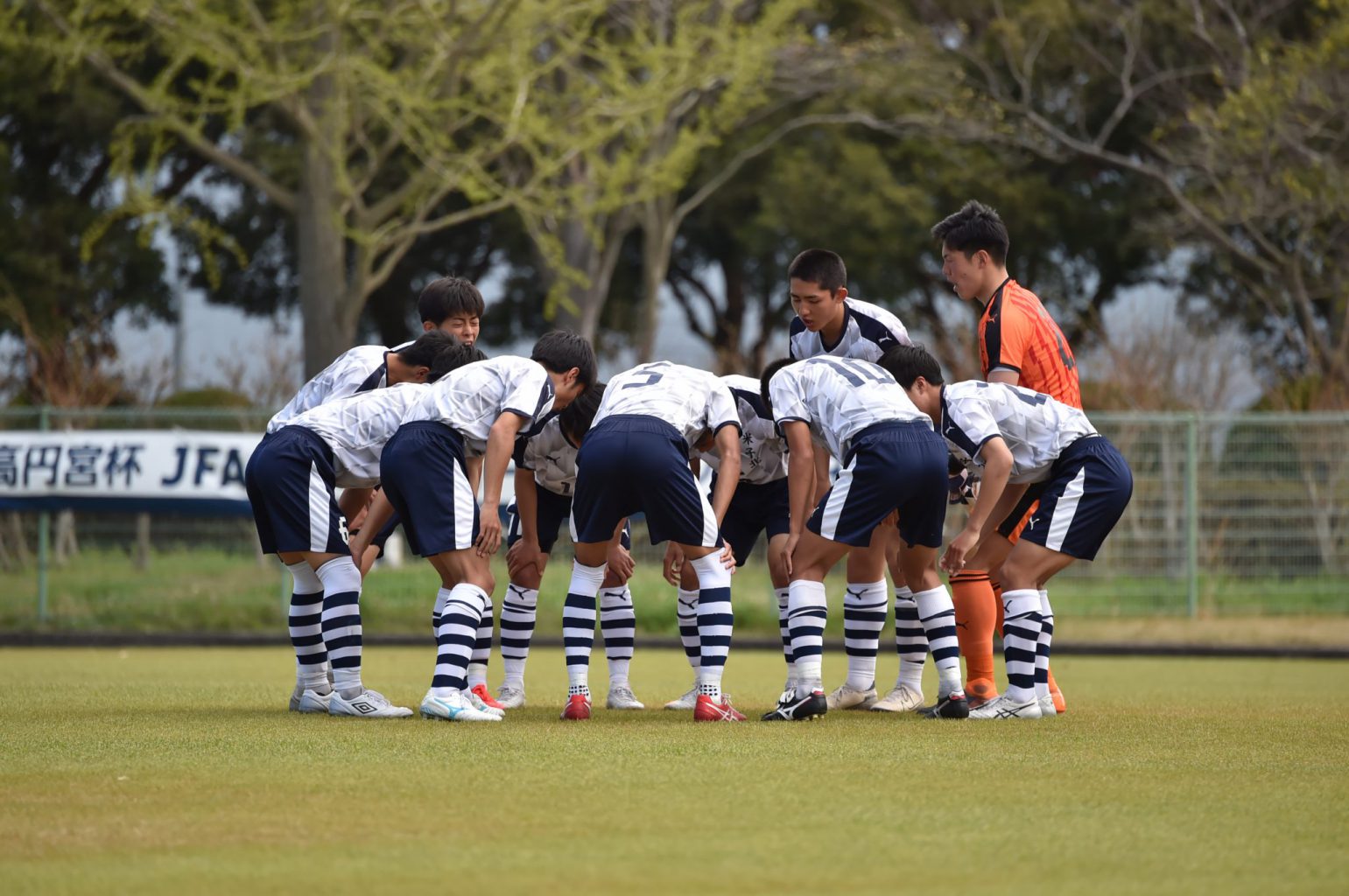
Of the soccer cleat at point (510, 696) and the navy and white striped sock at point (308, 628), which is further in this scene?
the soccer cleat at point (510, 696)

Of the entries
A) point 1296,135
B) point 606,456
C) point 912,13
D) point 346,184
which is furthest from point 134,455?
point 912,13

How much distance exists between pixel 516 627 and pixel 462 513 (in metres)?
1.44

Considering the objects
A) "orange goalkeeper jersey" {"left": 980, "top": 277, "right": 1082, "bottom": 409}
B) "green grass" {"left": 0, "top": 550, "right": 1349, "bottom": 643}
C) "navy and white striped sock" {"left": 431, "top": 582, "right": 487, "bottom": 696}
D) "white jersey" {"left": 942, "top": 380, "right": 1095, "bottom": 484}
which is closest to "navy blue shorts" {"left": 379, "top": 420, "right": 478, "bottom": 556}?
"navy and white striped sock" {"left": 431, "top": 582, "right": 487, "bottom": 696}

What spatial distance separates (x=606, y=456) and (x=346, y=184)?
13.4 metres

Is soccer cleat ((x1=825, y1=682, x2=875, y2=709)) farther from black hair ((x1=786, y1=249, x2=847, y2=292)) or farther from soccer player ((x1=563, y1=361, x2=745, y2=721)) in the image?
black hair ((x1=786, y1=249, x2=847, y2=292))

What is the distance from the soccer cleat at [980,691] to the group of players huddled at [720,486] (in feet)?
0.04

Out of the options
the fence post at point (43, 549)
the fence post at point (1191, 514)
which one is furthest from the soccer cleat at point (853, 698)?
the fence post at point (43, 549)

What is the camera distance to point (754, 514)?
859cm

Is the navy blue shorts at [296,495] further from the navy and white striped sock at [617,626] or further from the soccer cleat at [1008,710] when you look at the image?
the soccer cleat at [1008,710]

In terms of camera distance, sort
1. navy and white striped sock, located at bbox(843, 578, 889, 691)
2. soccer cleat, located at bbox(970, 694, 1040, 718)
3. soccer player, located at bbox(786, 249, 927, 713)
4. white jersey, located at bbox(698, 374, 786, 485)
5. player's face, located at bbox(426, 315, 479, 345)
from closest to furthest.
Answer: soccer cleat, located at bbox(970, 694, 1040, 718) → soccer player, located at bbox(786, 249, 927, 713) → navy and white striped sock, located at bbox(843, 578, 889, 691) → white jersey, located at bbox(698, 374, 786, 485) → player's face, located at bbox(426, 315, 479, 345)

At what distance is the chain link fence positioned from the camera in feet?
55.0

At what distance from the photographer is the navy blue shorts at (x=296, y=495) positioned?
291 inches

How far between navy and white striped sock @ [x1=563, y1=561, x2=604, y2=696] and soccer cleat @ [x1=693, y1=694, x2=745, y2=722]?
1.75 feet

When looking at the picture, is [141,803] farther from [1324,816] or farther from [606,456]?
[1324,816]
